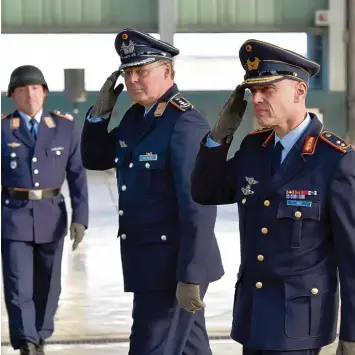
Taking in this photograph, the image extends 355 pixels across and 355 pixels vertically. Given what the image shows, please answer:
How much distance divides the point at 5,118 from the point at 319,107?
50.0ft

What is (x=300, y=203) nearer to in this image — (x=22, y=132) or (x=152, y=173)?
(x=152, y=173)

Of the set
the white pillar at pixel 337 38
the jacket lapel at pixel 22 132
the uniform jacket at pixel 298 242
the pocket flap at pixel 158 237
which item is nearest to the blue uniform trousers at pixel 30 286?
the jacket lapel at pixel 22 132

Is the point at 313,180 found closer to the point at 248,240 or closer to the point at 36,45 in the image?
the point at 248,240

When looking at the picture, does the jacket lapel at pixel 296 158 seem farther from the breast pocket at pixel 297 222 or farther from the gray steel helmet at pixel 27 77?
the gray steel helmet at pixel 27 77

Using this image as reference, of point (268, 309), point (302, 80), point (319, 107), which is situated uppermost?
point (302, 80)

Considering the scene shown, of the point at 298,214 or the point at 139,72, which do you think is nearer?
the point at 298,214

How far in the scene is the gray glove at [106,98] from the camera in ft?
17.0

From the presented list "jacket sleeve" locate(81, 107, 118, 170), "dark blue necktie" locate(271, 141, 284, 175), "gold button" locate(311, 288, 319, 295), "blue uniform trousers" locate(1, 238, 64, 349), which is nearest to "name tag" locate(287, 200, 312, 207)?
"dark blue necktie" locate(271, 141, 284, 175)

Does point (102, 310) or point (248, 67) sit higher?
point (248, 67)

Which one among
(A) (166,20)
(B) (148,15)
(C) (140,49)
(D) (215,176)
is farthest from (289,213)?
(B) (148,15)

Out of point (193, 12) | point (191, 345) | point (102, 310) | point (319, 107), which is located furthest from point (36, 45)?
point (191, 345)

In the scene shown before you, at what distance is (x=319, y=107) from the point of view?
21.9m

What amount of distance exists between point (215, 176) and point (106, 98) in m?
1.14

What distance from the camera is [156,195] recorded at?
5133 mm
